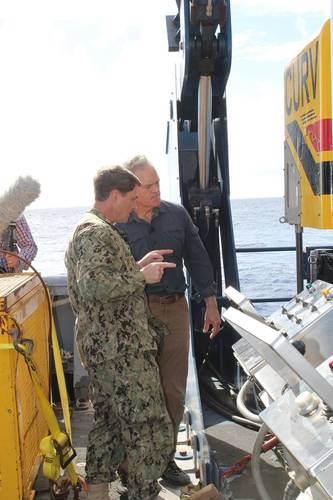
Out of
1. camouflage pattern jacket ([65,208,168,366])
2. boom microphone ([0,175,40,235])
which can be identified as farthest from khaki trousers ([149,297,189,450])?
boom microphone ([0,175,40,235])

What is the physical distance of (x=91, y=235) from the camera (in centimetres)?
302

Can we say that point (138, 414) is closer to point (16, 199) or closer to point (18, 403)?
point (18, 403)

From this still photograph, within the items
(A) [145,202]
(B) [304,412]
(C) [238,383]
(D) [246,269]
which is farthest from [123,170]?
(D) [246,269]

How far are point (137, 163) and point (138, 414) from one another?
1598 millimetres

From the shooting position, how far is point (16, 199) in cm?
416

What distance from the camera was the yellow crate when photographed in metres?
2.94

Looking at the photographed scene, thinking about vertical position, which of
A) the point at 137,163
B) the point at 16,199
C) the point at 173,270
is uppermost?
the point at 137,163

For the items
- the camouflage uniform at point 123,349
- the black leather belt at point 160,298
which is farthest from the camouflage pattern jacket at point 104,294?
the black leather belt at point 160,298

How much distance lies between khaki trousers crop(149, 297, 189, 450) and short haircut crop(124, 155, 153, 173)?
35.7 inches

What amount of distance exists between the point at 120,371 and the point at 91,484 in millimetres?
708

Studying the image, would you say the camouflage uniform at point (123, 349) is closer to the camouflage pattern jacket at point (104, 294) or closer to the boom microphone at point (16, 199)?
the camouflage pattern jacket at point (104, 294)

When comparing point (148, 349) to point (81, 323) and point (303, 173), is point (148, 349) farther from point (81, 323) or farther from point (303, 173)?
point (303, 173)

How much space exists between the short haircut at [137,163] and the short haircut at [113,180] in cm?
68

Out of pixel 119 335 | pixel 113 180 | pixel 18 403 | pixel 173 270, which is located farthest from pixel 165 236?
pixel 18 403
